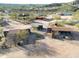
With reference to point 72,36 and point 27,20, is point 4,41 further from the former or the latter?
point 72,36

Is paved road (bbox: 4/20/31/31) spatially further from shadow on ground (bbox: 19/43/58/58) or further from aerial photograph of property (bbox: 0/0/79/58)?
shadow on ground (bbox: 19/43/58/58)

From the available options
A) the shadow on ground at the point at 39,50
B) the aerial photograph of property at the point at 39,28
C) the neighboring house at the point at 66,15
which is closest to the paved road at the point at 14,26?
the aerial photograph of property at the point at 39,28

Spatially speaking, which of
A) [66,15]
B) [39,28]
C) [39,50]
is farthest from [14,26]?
[66,15]

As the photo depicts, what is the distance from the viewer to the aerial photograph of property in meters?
2.41

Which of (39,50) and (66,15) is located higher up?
(66,15)

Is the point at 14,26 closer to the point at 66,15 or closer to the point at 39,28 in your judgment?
the point at 39,28

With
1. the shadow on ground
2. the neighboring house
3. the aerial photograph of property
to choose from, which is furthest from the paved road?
the neighboring house

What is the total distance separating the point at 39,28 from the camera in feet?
8.13

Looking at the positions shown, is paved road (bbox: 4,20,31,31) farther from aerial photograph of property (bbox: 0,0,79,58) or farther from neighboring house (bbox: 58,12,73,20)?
neighboring house (bbox: 58,12,73,20)

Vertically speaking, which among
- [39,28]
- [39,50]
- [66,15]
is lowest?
[39,50]

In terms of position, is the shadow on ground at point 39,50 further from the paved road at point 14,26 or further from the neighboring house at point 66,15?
the neighboring house at point 66,15

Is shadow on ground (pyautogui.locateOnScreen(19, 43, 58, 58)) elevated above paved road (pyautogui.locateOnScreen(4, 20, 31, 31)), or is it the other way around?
paved road (pyautogui.locateOnScreen(4, 20, 31, 31))

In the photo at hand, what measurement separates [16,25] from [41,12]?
0.40 meters

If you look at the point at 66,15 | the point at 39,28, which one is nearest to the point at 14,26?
the point at 39,28
